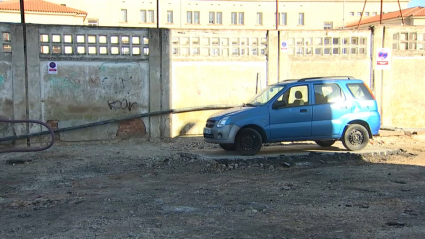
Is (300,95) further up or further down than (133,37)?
further down

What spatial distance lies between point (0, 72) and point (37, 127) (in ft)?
5.99

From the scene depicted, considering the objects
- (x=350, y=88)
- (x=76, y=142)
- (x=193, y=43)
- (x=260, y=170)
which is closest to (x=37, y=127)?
(x=76, y=142)

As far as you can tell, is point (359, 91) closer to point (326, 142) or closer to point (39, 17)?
point (326, 142)

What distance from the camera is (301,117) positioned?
9.79m

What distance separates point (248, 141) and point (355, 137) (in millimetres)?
2743

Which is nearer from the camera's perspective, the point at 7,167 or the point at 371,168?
the point at 371,168

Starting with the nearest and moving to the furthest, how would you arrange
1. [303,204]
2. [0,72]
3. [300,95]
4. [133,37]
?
[303,204], [300,95], [0,72], [133,37]

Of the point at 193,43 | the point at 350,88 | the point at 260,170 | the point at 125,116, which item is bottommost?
the point at 260,170

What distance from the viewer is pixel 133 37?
12.4 meters

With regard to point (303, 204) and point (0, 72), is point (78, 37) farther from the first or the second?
point (303, 204)

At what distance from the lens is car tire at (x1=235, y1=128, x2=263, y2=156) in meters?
9.59

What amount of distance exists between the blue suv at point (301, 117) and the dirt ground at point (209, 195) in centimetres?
61

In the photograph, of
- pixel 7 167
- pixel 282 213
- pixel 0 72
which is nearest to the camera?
pixel 282 213

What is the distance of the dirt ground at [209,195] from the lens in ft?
16.1
